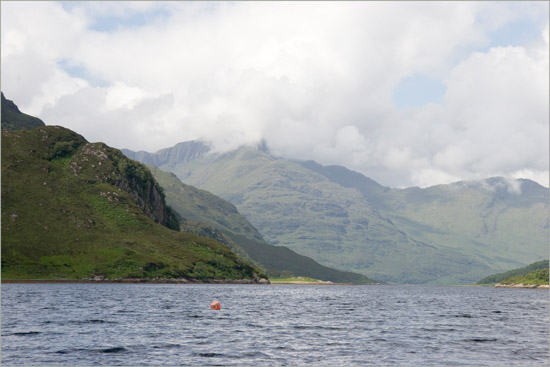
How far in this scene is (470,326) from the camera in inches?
4304

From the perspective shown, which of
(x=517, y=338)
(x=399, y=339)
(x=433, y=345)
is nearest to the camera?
(x=433, y=345)

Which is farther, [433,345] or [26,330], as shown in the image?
Answer: [26,330]

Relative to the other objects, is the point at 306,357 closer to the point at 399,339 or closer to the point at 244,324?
the point at 399,339

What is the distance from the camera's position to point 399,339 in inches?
3268

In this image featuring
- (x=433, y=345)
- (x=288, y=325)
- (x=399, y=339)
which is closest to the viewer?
(x=433, y=345)

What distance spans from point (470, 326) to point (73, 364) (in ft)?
255

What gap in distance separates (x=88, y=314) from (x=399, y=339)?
64351 mm

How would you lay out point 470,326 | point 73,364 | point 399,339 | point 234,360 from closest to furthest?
point 73,364 → point 234,360 → point 399,339 → point 470,326

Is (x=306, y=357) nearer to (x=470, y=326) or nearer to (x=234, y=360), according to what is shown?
(x=234, y=360)

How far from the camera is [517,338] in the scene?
89188mm

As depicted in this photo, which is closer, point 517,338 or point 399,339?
point 399,339

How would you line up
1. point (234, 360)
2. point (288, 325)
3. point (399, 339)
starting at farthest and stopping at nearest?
1. point (288, 325)
2. point (399, 339)
3. point (234, 360)

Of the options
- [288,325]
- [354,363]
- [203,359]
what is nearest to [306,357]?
[354,363]

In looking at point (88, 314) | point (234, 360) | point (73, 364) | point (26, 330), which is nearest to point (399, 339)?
point (234, 360)
